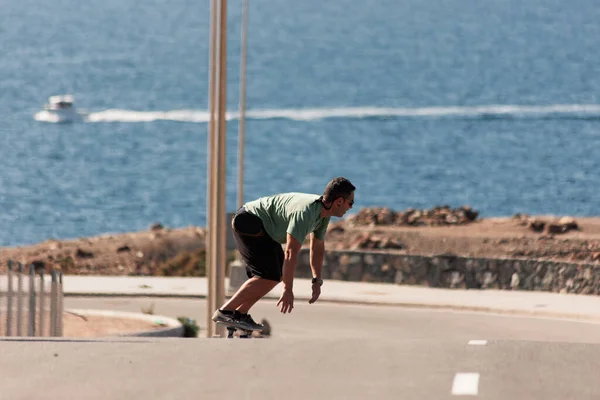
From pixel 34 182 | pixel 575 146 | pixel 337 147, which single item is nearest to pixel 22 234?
pixel 34 182

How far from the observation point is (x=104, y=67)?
194 metres

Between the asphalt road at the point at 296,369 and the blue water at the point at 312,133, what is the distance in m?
90.1

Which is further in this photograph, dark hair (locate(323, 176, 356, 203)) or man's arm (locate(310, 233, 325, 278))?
man's arm (locate(310, 233, 325, 278))

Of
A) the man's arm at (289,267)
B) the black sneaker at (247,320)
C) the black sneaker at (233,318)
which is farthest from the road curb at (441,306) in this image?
the man's arm at (289,267)

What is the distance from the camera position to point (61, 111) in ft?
510

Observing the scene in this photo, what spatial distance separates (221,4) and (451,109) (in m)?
140

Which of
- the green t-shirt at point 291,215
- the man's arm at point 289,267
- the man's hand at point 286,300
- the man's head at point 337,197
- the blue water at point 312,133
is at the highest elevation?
the man's head at point 337,197

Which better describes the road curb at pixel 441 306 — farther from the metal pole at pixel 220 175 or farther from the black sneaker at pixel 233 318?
the black sneaker at pixel 233 318

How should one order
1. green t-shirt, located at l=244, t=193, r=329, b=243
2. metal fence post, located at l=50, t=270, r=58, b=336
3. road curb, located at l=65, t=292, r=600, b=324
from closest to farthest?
green t-shirt, located at l=244, t=193, r=329, b=243, metal fence post, located at l=50, t=270, r=58, b=336, road curb, located at l=65, t=292, r=600, b=324

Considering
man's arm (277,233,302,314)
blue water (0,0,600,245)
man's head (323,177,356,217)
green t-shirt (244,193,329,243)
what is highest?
man's head (323,177,356,217)

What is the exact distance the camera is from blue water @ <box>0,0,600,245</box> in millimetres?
119562

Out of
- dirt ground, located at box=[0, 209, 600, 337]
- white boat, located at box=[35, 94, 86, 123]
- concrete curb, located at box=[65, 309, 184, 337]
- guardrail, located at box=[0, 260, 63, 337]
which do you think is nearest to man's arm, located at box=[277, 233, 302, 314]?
guardrail, located at box=[0, 260, 63, 337]

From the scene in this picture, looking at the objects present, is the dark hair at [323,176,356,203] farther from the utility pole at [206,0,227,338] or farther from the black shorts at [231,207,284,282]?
the utility pole at [206,0,227,338]

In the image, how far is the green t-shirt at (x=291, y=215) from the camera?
43.4ft
